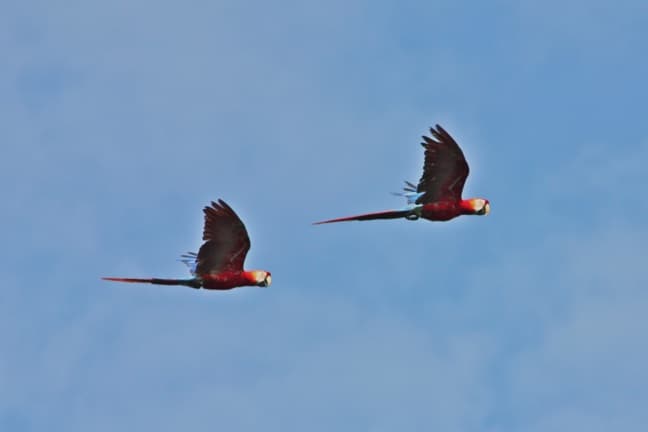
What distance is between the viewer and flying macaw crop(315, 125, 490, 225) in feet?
478

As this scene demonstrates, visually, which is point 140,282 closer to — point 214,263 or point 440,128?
point 214,263

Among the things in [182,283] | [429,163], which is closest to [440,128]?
[429,163]

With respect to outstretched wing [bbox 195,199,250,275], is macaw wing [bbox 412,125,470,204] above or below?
above

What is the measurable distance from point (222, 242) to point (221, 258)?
0.85 m

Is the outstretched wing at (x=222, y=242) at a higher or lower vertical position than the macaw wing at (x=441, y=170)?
lower

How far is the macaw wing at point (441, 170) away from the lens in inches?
5733

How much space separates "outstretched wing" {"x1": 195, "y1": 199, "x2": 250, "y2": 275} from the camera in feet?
476

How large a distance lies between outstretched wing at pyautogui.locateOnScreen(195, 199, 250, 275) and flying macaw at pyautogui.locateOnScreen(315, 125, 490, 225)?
3817 millimetres

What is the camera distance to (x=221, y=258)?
14662 cm

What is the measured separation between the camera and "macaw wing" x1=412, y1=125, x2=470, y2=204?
145625mm

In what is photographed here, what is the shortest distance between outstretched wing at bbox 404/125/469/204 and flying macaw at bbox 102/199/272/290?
6.45 meters

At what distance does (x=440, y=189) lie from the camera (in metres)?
147

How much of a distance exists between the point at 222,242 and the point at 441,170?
829 centimetres

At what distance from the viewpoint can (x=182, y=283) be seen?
5778 inches
